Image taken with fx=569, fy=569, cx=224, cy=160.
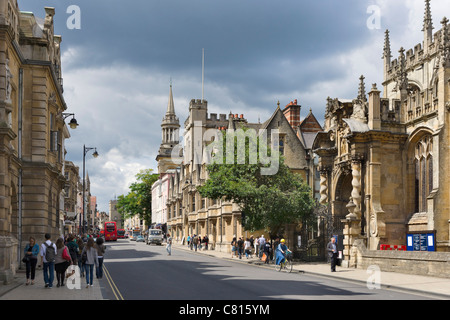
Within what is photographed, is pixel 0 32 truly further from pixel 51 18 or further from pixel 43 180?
pixel 51 18

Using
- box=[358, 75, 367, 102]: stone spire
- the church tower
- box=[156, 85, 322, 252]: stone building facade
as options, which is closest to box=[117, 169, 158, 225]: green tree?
the church tower

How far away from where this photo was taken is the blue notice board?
2497 centimetres

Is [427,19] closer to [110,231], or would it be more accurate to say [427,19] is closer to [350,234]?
[350,234]

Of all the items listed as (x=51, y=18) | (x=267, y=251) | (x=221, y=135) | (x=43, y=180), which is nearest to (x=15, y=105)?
(x=43, y=180)

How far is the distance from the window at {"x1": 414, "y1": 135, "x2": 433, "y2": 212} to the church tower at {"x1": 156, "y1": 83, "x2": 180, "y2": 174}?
328ft

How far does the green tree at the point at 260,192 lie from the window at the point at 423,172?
6.76 meters

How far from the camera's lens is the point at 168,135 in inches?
5379

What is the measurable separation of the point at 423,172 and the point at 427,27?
60.9 ft

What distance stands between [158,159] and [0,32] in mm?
109289

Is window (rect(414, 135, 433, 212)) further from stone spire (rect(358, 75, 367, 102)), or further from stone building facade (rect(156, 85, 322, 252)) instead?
stone building facade (rect(156, 85, 322, 252))

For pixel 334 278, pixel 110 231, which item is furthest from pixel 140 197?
pixel 334 278

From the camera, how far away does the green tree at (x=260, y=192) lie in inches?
1314

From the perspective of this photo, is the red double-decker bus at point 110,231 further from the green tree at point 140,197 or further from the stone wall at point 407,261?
the stone wall at point 407,261

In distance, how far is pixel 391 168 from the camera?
30.0 meters
